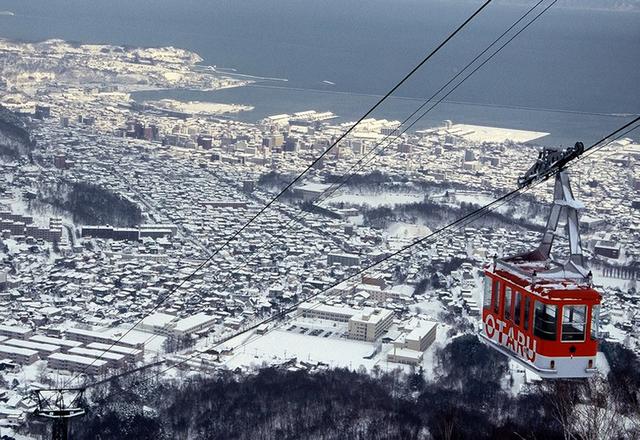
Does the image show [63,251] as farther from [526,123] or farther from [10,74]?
[10,74]

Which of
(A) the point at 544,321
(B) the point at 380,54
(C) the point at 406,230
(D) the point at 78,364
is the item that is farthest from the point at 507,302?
(B) the point at 380,54

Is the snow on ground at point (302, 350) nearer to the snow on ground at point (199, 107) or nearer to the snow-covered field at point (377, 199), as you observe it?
the snow-covered field at point (377, 199)

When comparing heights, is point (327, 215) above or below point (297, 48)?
below

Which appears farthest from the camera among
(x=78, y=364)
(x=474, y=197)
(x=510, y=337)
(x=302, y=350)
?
(x=474, y=197)

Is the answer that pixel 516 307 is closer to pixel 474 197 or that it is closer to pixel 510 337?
pixel 510 337

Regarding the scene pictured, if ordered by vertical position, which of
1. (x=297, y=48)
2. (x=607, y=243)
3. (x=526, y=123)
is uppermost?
(x=297, y=48)

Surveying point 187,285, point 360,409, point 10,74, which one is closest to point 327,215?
point 187,285

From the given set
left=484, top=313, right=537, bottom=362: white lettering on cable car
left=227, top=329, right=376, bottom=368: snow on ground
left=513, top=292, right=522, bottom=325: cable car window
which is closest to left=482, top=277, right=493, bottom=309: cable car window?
left=484, top=313, right=537, bottom=362: white lettering on cable car
